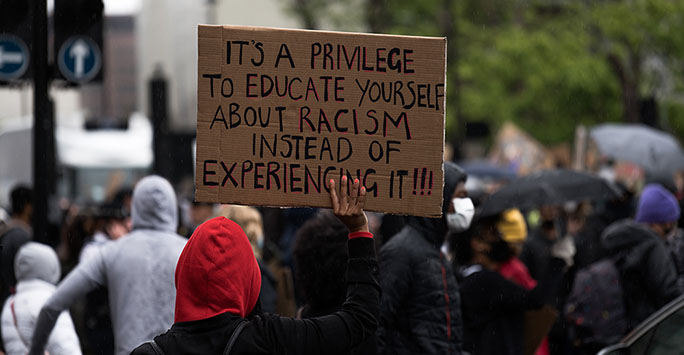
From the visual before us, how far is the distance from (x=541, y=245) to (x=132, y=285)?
5155 mm

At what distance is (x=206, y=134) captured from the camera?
409 cm

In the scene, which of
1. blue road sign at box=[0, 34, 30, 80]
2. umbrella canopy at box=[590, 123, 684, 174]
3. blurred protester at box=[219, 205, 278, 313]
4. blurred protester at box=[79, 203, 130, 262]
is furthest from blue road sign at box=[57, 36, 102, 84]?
umbrella canopy at box=[590, 123, 684, 174]

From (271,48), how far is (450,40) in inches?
999

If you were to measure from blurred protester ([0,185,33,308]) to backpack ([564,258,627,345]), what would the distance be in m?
4.06

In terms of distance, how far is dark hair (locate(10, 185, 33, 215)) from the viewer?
9.59 meters

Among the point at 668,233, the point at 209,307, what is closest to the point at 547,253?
the point at 668,233

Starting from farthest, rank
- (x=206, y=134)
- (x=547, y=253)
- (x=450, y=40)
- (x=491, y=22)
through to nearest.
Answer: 1. (x=491, y=22)
2. (x=450, y=40)
3. (x=547, y=253)
4. (x=206, y=134)

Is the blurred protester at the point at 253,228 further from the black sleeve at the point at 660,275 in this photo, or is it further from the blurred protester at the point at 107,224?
the black sleeve at the point at 660,275

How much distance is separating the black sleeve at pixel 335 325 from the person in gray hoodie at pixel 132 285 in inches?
79.4

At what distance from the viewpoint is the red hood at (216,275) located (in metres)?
3.56

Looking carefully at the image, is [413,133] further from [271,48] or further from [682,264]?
[682,264]

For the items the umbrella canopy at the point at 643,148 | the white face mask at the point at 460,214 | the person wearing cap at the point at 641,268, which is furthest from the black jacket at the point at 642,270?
the umbrella canopy at the point at 643,148

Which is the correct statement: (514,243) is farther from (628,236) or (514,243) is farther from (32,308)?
(32,308)

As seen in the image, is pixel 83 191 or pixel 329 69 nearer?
pixel 329 69
